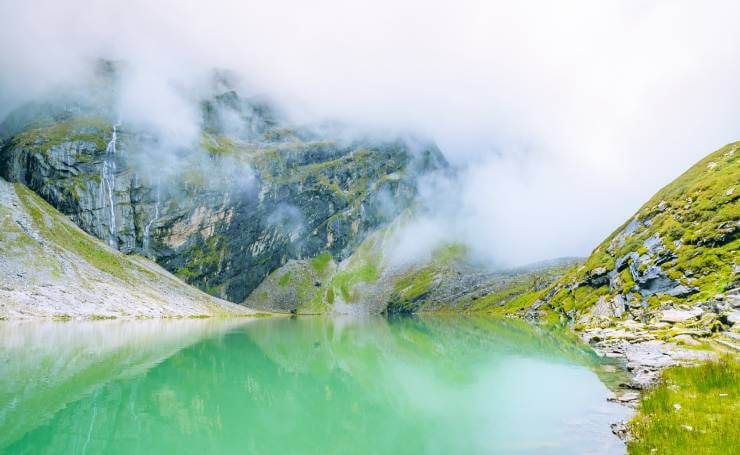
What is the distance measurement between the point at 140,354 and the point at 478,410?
4436cm

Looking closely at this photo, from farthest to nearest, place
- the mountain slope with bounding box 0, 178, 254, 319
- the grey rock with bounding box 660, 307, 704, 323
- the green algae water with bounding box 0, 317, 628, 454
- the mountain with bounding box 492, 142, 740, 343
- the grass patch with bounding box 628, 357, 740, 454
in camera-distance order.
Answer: the mountain slope with bounding box 0, 178, 254, 319
the mountain with bounding box 492, 142, 740, 343
the grey rock with bounding box 660, 307, 704, 323
the green algae water with bounding box 0, 317, 628, 454
the grass patch with bounding box 628, 357, 740, 454

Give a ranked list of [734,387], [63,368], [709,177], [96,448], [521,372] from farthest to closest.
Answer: [709,177]
[521,372]
[63,368]
[734,387]
[96,448]

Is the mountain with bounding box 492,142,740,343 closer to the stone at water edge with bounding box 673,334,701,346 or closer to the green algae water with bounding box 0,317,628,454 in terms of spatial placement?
the stone at water edge with bounding box 673,334,701,346

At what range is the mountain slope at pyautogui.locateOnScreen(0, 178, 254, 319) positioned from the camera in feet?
409

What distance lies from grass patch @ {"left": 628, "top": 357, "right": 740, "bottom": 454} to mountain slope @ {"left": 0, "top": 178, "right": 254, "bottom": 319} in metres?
133

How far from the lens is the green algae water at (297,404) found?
21.0 metres

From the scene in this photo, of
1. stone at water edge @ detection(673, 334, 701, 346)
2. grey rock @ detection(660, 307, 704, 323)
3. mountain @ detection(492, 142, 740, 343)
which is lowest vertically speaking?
stone at water edge @ detection(673, 334, 701, 346)

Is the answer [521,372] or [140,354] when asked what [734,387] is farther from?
[140,354]

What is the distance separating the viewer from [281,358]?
58344 mm

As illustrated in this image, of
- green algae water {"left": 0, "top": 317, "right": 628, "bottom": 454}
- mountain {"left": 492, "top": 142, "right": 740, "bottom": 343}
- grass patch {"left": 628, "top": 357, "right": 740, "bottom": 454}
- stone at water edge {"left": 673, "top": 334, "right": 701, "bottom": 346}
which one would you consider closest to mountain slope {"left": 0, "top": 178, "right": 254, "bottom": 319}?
green algae water {"left": 0, "top": 317, "right": 628, "bottom": 454}

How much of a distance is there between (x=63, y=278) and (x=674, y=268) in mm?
169457

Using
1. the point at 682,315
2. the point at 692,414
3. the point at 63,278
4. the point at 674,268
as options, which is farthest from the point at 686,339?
the point at 63,278

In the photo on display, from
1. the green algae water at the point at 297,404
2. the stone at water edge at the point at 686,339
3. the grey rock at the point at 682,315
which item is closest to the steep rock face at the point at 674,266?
the grey rock at the point at 682,315

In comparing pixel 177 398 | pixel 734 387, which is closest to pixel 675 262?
pixel 734 387
